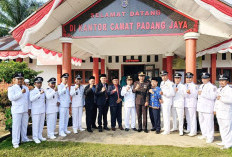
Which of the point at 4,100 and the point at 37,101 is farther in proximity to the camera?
the point at 4,100

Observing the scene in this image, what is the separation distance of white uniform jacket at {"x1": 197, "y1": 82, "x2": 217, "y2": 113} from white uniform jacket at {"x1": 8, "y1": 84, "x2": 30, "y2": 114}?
15.4 feet

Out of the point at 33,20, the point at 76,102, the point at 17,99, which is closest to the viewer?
the point at 17,99

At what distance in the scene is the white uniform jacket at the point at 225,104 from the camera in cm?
401

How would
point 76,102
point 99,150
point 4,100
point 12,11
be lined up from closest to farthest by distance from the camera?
point 99,150
point 76,102
point 4,100
point 12,11

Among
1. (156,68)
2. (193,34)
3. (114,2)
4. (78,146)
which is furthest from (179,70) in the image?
(78,146)

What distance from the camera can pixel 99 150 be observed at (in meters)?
3.97

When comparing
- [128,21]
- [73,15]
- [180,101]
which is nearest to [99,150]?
[180,101]

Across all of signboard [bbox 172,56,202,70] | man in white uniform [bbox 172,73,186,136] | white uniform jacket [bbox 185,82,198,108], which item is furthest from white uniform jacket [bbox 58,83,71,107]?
signboard [bbox 172,56,202,70]

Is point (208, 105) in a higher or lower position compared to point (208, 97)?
lower

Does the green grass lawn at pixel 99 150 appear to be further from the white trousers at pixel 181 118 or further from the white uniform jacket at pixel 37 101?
the white trousers at pixel 181 118

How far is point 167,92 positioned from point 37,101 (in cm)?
370

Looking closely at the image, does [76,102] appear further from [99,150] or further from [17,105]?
[99,150]

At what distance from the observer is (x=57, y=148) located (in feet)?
13.5

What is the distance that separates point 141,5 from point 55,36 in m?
3.36
